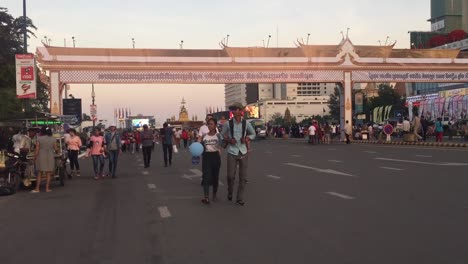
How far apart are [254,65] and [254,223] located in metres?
36.7

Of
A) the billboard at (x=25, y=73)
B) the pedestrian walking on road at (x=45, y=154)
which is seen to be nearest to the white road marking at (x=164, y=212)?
the pedestrian walking on road at (x=45, y=154)

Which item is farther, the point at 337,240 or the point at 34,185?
the point at 34,185

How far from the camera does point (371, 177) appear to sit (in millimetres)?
16484

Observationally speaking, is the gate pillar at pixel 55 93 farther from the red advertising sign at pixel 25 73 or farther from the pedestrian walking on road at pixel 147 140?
the pedestrian walking on road at pixel 147 140

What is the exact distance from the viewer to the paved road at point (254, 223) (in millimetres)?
7215

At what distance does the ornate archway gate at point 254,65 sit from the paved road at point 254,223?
91.0ft

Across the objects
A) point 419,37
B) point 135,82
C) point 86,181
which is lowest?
point 86,181

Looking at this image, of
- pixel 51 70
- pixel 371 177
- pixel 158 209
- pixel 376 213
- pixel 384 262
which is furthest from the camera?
pixel 51 70

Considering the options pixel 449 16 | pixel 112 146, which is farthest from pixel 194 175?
pixel 449 16

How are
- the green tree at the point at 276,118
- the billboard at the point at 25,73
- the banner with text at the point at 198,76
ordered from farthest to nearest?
the green tree at the point at 276,118 → the banner with text at the point at 198,76 → the billboard at the point at 25,73

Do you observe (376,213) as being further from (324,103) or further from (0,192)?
(324,103)

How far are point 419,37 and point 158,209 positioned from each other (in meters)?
140

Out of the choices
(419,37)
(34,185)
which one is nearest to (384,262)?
(34,185)

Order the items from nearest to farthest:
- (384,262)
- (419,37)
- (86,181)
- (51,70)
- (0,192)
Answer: (384,262) < (0,192) < (86,181) < (51,70) < (419,37)
